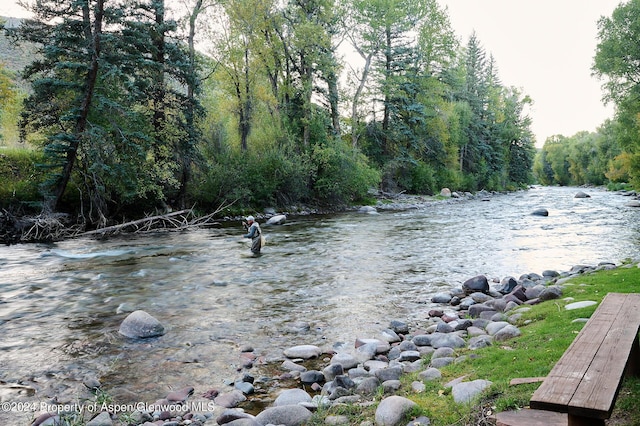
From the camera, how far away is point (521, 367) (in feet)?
14.6

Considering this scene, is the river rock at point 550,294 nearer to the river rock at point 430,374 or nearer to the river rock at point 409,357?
the river rock at point 409,357

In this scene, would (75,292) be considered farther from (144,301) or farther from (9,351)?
(9,351)

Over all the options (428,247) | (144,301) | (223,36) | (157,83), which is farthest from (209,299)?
(223,36)

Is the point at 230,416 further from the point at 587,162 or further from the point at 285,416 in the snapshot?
the point at 587,162

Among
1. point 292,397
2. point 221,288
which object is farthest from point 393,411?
point 221,288

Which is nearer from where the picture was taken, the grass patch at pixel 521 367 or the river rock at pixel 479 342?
the grass patch at pixel 521 367

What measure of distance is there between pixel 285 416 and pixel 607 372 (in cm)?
283

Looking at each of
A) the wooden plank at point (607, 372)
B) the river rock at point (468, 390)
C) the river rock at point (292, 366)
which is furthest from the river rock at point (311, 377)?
the wooden plank at point (607, 372)

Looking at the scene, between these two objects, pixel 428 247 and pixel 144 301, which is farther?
pixel 428 247

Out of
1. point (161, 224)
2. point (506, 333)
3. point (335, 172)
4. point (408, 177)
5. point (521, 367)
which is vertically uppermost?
point (335, 172)

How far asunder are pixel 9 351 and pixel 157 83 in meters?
18.0

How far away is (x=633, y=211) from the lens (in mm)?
26422

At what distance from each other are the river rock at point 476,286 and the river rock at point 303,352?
4.39 m

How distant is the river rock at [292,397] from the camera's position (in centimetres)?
Result: 485
